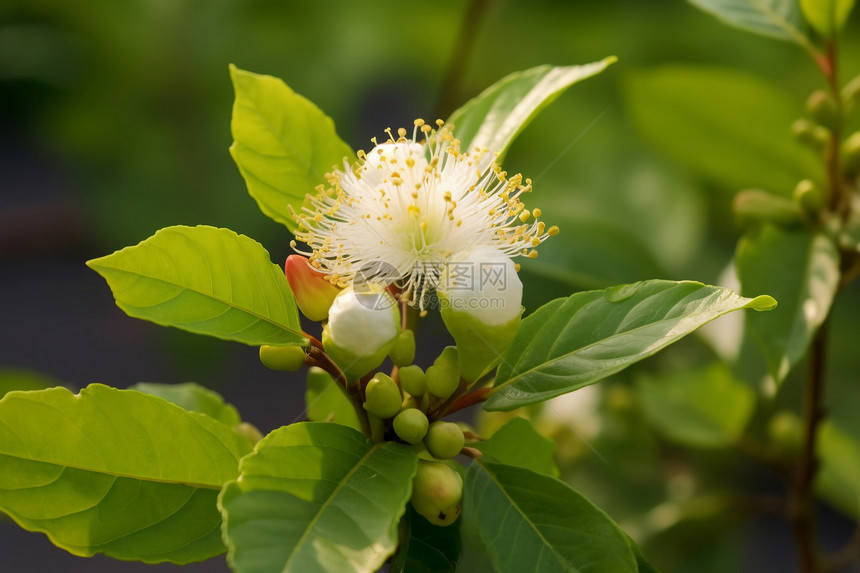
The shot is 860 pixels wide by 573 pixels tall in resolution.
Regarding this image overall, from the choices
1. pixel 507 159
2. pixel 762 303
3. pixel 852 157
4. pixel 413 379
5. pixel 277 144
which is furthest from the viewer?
pixel 507 159

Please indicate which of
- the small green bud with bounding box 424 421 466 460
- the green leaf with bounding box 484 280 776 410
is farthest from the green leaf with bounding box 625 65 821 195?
the small green bud with bounding box 424 421 466 460

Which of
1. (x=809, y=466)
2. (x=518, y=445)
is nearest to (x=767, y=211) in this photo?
(x=809, y=466)

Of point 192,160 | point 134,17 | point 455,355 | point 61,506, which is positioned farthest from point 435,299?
point 134,17

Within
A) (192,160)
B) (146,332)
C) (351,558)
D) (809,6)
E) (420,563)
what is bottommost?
(146,332)

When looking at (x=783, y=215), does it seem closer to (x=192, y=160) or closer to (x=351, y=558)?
(x=351, y=558)

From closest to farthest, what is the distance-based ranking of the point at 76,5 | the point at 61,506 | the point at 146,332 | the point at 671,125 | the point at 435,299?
the point at 61,506 < the point at 435,299 < the point at 671,125 < the point at 76,5 < the point at 146,332

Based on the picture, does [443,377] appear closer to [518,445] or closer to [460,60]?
[518,445]

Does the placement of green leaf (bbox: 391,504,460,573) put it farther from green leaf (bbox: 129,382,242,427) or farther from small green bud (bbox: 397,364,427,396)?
green leaf (bbox: 129,382,242,427)
